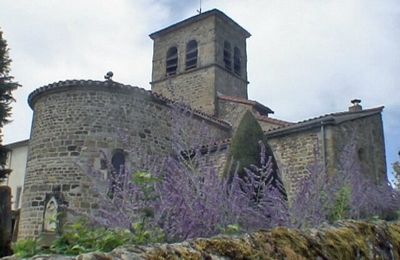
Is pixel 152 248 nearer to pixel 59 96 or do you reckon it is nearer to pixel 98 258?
pixel 98 258

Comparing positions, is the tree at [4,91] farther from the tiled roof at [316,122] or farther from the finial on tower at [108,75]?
the tiled roof at [316,122]

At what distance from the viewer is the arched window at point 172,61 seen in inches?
909

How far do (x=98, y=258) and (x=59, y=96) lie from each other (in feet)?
41.0

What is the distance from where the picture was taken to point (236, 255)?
7.27ft

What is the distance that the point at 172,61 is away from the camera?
76.7ft

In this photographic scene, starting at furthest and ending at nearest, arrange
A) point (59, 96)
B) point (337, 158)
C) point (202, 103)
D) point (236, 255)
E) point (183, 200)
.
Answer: point (202, 103) < point (59, 96) < point (337, 158) < point (183, 200) < point (236, 255)

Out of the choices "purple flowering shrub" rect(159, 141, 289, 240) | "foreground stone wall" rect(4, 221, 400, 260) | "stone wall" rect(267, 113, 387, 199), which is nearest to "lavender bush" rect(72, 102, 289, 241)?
"purple flowering shrub" rect(159, 141, 289, 240)

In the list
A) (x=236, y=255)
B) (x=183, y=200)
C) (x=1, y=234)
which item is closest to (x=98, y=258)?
(x=236, y=255)

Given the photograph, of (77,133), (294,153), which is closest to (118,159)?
(77,133)

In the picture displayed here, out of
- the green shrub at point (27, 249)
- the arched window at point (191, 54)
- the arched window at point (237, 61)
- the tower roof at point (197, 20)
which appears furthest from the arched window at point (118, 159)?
the arched window at point (237, 61)

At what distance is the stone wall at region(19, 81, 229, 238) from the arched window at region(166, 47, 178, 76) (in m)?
9.25

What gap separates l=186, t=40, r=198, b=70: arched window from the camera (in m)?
22.4

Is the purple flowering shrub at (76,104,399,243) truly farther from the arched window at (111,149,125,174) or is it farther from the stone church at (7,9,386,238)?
the arched window at (111,149,125,174)

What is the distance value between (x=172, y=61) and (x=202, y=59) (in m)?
2.27
